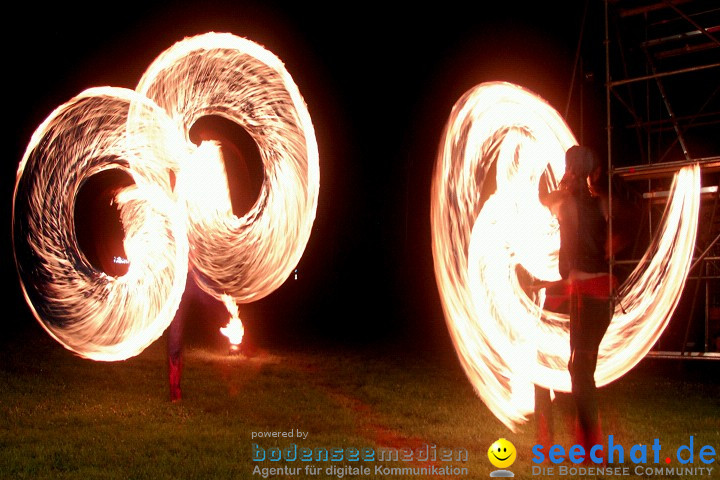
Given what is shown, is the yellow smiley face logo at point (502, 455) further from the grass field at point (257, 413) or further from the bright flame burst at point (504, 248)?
the bright flame burst at point (504, 248)

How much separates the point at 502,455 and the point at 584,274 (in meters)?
1.20

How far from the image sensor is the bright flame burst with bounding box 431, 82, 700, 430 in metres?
5.69

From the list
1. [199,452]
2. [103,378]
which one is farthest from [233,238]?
[199,452]

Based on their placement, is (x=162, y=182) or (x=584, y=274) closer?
(x=584, y=274)

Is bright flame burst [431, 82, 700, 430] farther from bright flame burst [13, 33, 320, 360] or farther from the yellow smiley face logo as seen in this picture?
bright flame burst [13, 33, 320, 360]

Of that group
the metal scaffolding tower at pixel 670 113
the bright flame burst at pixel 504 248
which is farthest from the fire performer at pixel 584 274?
the metal scaffolding tower at pixel 670 113

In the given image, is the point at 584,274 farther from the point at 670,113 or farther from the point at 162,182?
the point at 162,182

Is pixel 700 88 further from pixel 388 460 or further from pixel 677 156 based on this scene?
pixel 388 460

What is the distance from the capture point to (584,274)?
12.7 feet

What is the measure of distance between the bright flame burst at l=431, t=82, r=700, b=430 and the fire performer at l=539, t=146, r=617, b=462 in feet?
4.53

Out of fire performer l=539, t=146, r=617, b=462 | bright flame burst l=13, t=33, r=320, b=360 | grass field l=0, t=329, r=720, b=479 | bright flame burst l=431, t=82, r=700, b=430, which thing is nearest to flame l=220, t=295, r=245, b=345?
bright flame burst l=13, t=33, r=320, b=360

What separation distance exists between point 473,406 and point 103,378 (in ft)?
13.7

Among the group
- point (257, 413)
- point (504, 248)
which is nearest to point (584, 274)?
point (504, 248)

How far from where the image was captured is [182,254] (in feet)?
19.8
